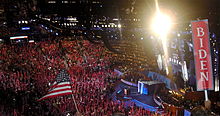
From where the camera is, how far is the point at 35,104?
9.19 meters

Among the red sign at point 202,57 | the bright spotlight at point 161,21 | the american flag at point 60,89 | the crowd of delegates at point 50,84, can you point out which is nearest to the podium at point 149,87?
the crowd of delegates at point 50,84

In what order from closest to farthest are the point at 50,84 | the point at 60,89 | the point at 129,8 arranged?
the point at 60,89 < the point at 129,8 < the point at 50,84

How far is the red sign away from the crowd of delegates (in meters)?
3.86

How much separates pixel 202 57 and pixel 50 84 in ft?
32.3


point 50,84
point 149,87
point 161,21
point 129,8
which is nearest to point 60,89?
point 129,8

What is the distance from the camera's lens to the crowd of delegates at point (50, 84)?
9.27 metres

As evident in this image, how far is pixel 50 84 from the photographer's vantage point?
42.8 ft

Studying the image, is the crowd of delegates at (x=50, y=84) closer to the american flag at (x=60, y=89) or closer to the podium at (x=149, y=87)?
the american flag at (x=60, y=89)

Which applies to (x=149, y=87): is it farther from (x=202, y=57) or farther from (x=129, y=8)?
(x=202, y=57)

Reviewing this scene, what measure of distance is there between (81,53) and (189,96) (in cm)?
1585

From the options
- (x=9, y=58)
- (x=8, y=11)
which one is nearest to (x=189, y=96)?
(x=8, y=11)

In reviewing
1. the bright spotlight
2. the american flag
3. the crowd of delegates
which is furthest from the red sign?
the american flag

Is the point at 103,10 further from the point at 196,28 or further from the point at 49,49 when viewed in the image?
the point at 49,49

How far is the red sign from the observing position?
24.0ft
